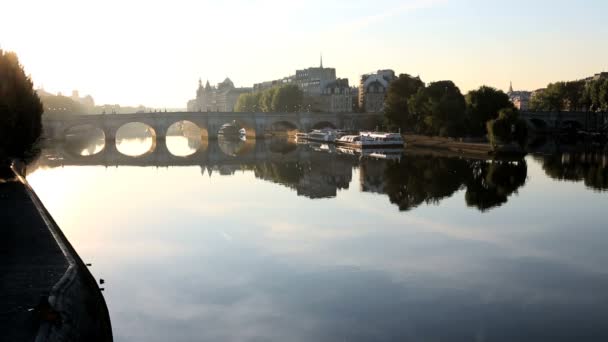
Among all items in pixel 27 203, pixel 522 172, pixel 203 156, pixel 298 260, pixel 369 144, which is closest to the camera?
pixel 298 260

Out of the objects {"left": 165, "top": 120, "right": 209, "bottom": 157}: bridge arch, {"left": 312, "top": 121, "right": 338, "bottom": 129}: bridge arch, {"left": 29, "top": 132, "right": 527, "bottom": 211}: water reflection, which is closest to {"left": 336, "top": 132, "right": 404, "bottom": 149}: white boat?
{"left": 29, "top": 132, "right": 527, "bottom": 211}: water reflection

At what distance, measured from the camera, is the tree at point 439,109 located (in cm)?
8100

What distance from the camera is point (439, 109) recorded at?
268 ft

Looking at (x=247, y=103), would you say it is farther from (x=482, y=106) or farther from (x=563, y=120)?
(x=482, y=106)

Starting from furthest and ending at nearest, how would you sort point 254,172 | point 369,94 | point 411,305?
point 369,94 < point 254,172 < point 411,305

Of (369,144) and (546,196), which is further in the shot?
(369,144)

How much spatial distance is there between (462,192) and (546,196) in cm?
511

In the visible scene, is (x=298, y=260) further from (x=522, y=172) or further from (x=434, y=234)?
(x=522, y=172)

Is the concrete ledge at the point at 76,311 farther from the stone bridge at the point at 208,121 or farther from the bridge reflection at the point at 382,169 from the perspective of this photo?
the stone bridge at the point at 208,121

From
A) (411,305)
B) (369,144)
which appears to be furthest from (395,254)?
(369,144)

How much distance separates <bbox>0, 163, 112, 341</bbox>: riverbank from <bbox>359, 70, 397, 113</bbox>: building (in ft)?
401

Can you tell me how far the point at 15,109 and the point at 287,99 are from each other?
102 meters

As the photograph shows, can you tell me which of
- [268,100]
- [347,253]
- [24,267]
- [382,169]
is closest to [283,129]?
[268,100]

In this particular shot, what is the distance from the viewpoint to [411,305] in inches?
784
